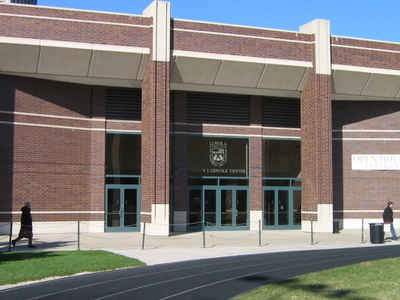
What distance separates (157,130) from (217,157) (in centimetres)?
571

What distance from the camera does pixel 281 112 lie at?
32.3m

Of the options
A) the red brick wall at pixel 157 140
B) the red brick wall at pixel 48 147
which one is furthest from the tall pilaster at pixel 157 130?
the red brick wall at pixel 48 147

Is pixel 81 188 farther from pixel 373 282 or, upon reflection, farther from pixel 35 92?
pixel 373 282

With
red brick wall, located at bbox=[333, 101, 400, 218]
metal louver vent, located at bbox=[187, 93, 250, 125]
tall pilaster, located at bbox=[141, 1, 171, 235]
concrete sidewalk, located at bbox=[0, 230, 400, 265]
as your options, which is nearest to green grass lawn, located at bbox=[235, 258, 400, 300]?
concrete sidewalk, located at bbox=[0, 230, 400, 265]

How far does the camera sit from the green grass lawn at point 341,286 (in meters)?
10.7

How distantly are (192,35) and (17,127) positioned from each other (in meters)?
9.06

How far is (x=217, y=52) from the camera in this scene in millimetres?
27609

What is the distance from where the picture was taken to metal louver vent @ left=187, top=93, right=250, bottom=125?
100ft

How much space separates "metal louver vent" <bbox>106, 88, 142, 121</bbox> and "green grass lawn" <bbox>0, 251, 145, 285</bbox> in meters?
11.2

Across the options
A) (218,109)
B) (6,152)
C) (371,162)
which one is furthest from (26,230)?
(371,162)

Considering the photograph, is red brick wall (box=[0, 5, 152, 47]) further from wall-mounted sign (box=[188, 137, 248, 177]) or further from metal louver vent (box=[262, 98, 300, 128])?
metal louver vent (box=[262, 98, 300, 128])

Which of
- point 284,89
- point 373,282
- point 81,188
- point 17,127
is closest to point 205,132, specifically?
point 284,89

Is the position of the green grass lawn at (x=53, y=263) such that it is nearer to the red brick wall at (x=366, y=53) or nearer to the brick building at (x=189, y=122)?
the brick building at (x=189, y=122)

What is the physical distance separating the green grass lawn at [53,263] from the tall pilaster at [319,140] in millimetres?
13441
